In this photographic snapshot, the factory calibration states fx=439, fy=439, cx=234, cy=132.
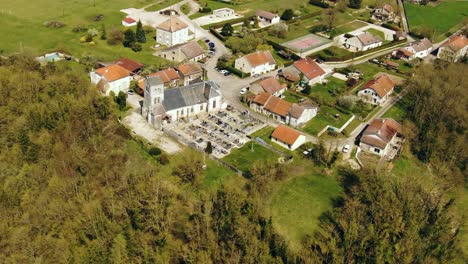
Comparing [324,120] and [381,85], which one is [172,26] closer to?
[324,120]

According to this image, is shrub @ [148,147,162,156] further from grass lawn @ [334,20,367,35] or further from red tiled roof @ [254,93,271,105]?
grass lawn @ [334,20,367,35]

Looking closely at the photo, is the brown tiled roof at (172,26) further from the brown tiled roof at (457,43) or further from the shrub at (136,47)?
the brown tiled roof at (457,43)

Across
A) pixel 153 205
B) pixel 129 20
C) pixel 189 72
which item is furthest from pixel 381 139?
pixel 129 20

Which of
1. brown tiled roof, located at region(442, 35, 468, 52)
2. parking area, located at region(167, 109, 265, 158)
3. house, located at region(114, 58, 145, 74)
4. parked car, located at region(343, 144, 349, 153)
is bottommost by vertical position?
parking area, located at region(167, 109, 265, 158)

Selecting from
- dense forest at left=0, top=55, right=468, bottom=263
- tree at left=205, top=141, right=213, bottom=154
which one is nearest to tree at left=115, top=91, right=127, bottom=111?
dense forest at left=0, top=55, right=468, bottom=263

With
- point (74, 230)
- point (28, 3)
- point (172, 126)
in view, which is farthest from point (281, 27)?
point (74, 230)

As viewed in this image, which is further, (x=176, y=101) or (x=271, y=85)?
(x=271, y=85)
